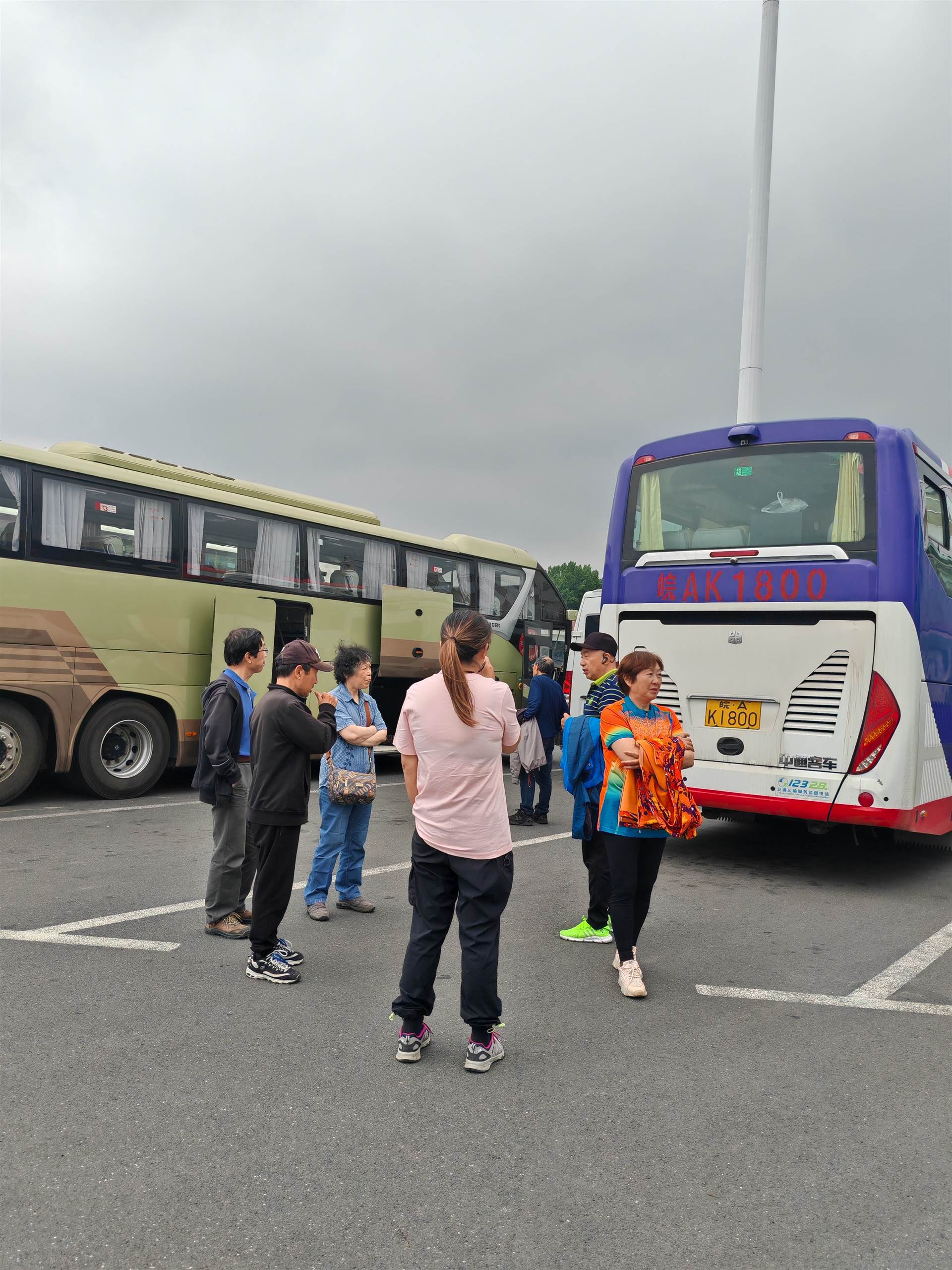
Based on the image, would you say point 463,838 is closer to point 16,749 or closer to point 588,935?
point 588,935

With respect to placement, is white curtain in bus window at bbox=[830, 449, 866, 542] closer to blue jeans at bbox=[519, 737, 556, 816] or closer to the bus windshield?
the bus windshield

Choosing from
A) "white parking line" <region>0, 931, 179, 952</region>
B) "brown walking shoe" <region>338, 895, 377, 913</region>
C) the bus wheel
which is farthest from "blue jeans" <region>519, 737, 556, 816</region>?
"white parking line" <region>0, 931, 179, 952</region>

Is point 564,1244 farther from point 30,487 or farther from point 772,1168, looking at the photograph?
point 30,487

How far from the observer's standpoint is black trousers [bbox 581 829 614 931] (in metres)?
5.33

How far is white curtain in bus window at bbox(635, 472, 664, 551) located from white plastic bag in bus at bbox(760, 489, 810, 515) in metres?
0.94

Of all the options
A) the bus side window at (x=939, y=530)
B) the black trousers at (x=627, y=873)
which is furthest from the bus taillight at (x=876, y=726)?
the black trousers at (x=627, y=873)

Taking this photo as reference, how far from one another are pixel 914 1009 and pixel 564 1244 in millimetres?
2622

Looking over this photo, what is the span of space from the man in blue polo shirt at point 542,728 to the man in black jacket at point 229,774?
4383mm

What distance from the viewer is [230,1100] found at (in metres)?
3.31

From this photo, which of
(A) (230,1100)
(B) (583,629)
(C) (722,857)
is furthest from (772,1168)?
(B) (583,629)

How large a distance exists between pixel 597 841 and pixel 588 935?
21.8 inches

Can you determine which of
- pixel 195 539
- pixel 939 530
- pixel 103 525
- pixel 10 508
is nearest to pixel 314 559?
pixel 195 539

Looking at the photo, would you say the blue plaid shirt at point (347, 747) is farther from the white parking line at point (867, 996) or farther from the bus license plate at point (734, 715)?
the bus license plate at point (734, 715)

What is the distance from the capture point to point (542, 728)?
374 inches
